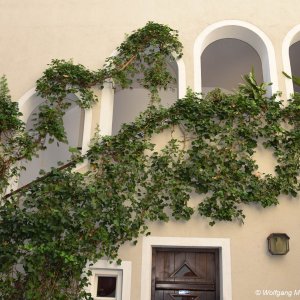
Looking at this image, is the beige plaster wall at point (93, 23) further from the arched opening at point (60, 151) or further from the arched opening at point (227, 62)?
the arched opening at point (60, 151)

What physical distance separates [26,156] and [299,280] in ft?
13.5

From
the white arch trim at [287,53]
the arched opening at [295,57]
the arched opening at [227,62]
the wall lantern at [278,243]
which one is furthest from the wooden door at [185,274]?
the arched opening at [295,57]

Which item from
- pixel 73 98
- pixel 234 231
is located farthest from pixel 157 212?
pixel 73 98

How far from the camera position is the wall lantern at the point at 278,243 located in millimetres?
5020

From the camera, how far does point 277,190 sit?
5273 mm

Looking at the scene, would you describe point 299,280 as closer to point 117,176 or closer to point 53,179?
point 117,176

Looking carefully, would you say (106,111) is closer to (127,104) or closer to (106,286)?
(106,286)

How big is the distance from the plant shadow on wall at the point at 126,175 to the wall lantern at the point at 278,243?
46cm

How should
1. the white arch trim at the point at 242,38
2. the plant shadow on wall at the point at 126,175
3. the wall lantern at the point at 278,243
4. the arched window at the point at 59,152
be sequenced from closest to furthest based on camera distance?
the plant shadow on wall at the point at 126,175 < the wall lantern at the point at 278,243 < the white arch trim at the point at 242,38 < the arched window at the point at 59,152

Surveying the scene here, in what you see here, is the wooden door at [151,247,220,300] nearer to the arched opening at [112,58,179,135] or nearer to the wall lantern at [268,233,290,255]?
the wall lantern at [268,233,290,255]

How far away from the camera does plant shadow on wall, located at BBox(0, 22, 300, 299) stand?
490 centimetres

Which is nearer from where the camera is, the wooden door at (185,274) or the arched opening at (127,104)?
the wooden door at (185,274)

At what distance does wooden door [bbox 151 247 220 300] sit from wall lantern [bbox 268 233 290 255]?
2.39 feet

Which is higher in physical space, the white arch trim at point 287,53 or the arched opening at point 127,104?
the arched opening at point 127,104
